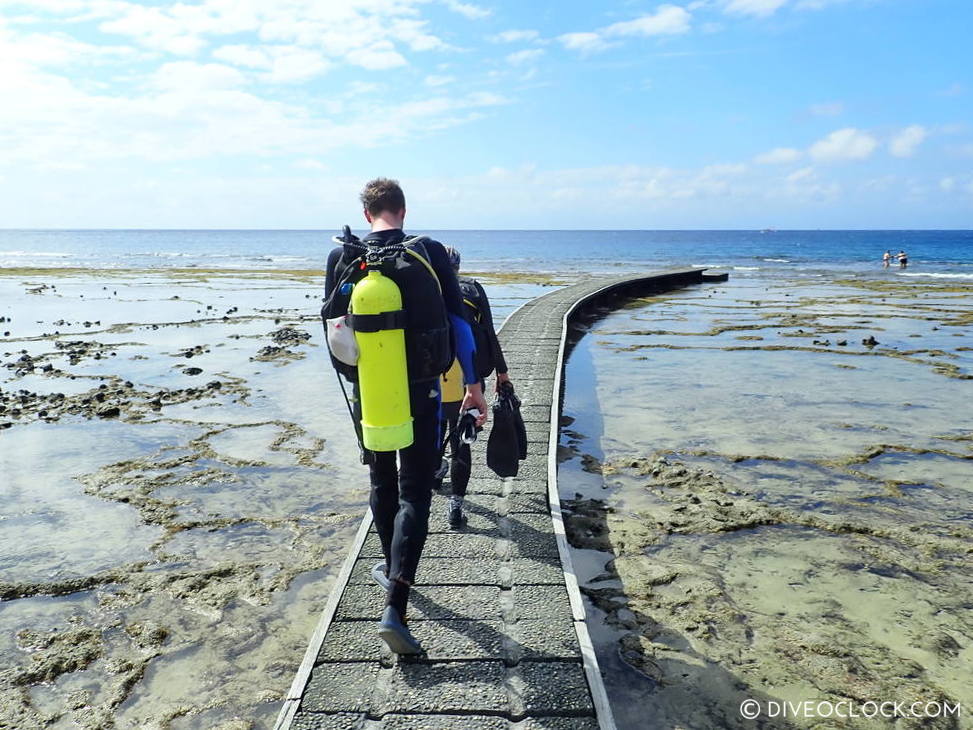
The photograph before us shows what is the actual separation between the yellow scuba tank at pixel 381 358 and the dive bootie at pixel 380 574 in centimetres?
122

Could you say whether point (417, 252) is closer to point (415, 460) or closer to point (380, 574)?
point (415, 460)

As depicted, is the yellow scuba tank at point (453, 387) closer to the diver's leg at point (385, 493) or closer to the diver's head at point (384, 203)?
the diver's leg at point (385, 493)

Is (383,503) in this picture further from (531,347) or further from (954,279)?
(954,279)

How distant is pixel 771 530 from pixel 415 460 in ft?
12.8

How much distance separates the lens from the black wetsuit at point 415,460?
3.30m

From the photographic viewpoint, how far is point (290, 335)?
16.2 metres

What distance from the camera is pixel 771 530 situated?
229 inches

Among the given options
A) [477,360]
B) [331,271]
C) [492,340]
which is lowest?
[477,360]

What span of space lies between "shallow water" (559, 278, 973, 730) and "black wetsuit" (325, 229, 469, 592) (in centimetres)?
151

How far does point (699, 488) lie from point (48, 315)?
810 inches

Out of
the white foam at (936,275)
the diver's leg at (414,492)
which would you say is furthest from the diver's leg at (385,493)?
the white foam at (936,275)

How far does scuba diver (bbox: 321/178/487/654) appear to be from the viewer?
3.11 meters

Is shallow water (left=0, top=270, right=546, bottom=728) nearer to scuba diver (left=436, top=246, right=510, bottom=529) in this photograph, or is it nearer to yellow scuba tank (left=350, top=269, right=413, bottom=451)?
scuba diver (left=436, top=246, right=510, bottom=529)

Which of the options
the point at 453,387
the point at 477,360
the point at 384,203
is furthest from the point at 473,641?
the point at 384,203
